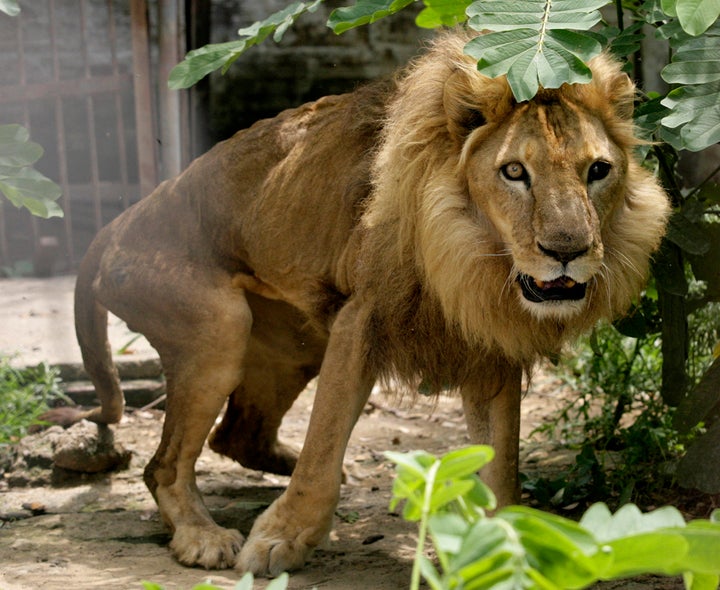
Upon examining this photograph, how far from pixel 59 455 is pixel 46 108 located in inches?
169

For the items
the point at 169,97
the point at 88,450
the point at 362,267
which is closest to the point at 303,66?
the point at 169,97

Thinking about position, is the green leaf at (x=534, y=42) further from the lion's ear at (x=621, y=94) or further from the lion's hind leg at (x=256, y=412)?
the lion's hind leg at (x=256, y=412)

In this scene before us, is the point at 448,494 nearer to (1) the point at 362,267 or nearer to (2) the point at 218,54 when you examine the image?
(1) the point at 362,267

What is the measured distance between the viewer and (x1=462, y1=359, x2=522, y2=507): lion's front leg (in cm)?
425

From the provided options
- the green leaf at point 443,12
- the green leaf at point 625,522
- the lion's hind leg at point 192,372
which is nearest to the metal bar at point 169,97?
the lion's hind leg at point 192,372

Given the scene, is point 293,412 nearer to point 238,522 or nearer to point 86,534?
point 238,522

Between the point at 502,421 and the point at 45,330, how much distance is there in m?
3.90

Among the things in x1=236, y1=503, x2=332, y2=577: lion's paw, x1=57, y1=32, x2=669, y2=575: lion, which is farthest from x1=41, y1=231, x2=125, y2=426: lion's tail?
x1=236, y1=503, x2=332, y2=577: lion's paw

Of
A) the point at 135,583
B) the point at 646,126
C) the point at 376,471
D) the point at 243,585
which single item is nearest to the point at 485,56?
the point at 646,126

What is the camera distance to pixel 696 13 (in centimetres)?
306

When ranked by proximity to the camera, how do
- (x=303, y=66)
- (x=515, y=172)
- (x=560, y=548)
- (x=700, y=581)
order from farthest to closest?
(x=303, y=66) → (x=515, y=172) → (x=700, y=581) → (x=560, y=548)

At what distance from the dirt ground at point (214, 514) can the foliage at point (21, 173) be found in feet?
4.73

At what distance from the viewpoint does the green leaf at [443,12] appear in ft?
12.3

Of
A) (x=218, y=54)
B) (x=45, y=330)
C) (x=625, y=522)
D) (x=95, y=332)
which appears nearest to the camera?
(x=625, y=522)
